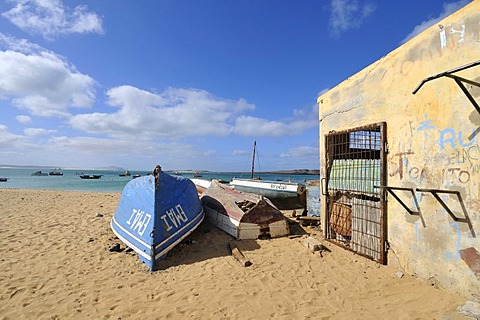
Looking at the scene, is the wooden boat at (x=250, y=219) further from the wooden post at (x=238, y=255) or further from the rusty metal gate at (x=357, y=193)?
the rusty metal gate at (x=357, y=193)

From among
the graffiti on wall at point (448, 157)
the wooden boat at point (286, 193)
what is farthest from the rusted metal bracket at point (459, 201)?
the wooden boat at point (286, 193)

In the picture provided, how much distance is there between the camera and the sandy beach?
3.66 metres

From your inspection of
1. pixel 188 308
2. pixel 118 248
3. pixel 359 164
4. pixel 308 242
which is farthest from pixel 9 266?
pixel 359 164

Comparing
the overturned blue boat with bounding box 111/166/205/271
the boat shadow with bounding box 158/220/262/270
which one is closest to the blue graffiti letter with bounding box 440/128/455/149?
A: the boat shadow with bounding box 158/220/262/270

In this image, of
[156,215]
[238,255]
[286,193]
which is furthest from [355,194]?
[286,193]

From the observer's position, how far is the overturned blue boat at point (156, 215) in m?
5.42

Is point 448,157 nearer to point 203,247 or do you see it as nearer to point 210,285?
point 210,285

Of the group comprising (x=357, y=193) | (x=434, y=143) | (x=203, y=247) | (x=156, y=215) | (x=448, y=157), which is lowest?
(x=203, y=247)

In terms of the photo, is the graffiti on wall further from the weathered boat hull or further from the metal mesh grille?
the weathered boat hull

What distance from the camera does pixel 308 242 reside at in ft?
20.2

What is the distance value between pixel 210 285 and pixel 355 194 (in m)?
3.77

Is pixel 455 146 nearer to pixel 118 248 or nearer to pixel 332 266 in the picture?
pixel 332 266

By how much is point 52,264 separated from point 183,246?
262cm

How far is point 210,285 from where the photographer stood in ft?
14.6
